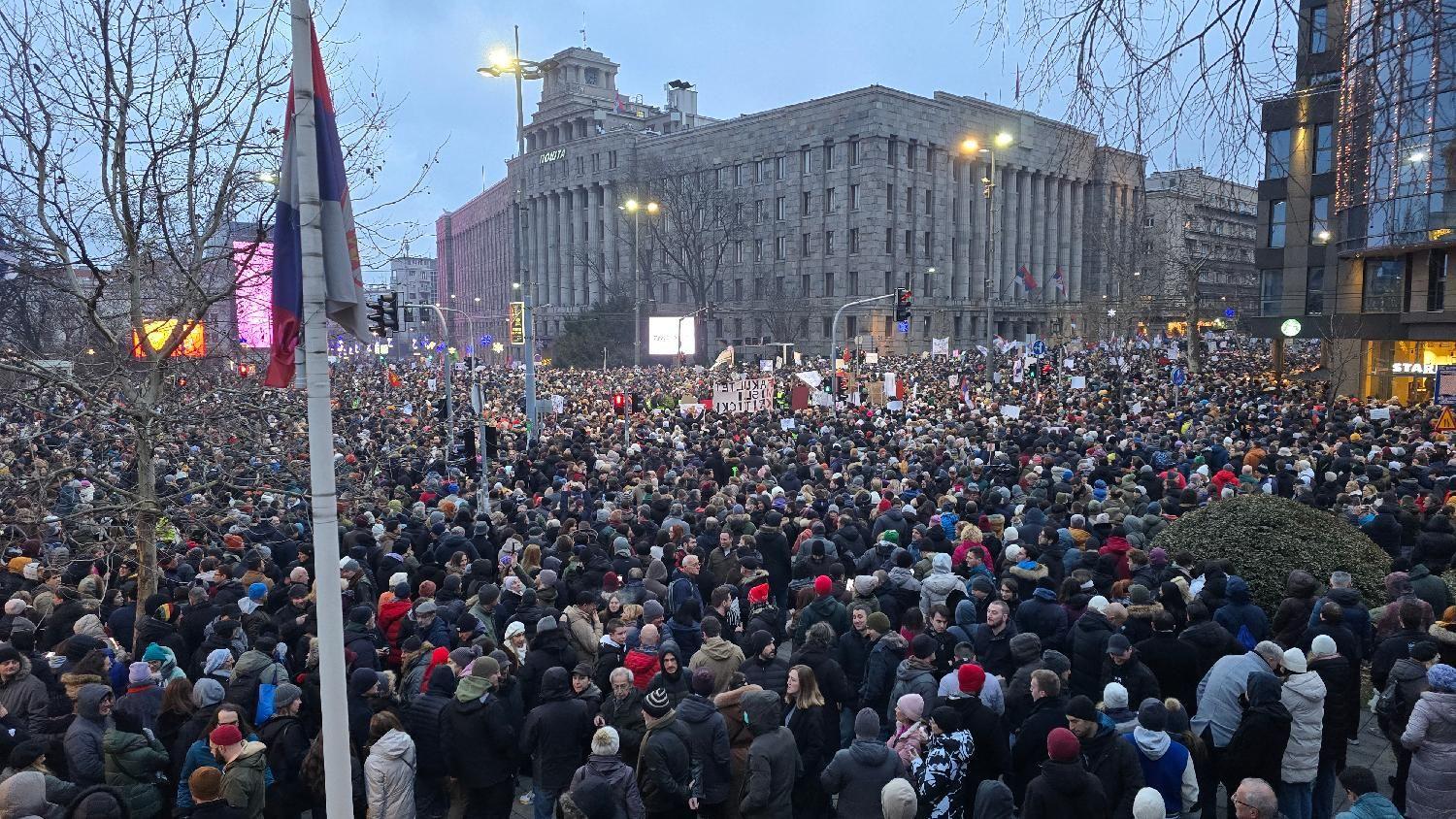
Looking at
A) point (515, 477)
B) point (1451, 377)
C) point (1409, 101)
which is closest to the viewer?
point (1409, 101)

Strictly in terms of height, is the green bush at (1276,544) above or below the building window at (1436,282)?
below

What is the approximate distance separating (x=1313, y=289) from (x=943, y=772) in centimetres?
4255

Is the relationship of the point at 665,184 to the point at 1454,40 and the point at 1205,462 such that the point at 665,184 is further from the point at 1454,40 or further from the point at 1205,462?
the point at 1454,40

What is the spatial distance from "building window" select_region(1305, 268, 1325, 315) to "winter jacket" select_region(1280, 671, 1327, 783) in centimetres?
3930

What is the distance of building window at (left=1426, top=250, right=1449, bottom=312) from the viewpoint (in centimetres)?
2991

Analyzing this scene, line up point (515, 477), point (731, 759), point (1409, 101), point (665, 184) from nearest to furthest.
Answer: point (1409, 101) → point (731, 759) → point (515, 477) → point (665, 184)

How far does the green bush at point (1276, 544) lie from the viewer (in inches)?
381

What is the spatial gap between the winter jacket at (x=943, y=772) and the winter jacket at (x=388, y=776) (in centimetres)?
341

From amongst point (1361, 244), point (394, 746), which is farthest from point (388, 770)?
point (1361, 244)

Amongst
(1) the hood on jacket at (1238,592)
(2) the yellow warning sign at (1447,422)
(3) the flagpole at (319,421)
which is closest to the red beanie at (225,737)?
(3) the flagpole at (319,421)

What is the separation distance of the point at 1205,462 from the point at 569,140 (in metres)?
95.6

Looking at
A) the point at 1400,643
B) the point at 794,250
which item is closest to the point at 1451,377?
the point at 1400,643

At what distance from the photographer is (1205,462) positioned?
17609mm

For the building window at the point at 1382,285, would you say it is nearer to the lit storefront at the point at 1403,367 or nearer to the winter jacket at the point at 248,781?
the lit storefront at the point at 1403,367
